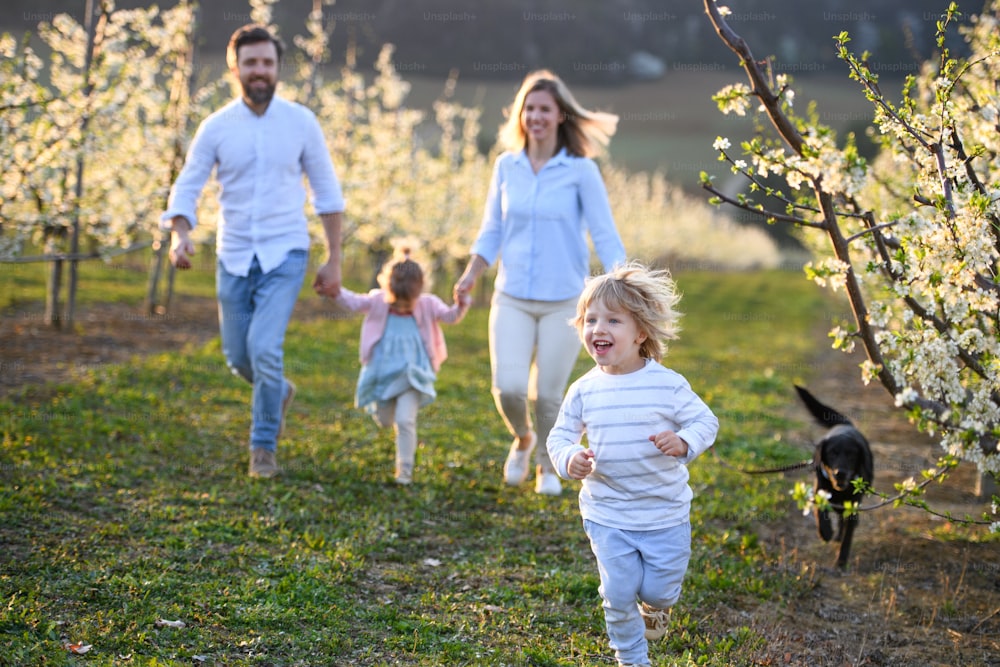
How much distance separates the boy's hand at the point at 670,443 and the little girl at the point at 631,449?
4 cm

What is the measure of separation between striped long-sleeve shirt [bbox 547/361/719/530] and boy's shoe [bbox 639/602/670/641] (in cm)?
51

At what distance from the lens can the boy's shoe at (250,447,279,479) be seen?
20.5 ft

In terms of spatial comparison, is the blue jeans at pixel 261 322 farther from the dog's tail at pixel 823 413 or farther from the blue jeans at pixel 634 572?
the dog's tail at pixel 823 413

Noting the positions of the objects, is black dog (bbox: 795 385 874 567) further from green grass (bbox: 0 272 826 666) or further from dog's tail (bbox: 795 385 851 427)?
green grass (bbox: 0 272 826 666)

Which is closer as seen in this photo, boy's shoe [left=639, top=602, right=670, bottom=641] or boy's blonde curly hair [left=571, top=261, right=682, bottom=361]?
boy's blonde curly hair [left=571, top=261, right=682, bottom=361]

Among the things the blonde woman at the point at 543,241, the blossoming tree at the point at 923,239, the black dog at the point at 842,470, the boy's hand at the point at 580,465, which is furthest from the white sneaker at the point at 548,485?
the boy's hand at the point at 580,465

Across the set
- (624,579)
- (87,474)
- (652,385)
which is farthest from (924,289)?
(87,474)

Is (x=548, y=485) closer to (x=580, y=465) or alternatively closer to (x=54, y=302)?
(x=580, y=465)

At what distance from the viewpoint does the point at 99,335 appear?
11719mm

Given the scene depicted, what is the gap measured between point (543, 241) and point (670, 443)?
2983 millimetres

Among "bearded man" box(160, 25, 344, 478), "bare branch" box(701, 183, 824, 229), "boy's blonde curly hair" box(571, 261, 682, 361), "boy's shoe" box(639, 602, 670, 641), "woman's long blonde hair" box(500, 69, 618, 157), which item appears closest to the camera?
"boy's blonde curly hair" box(571, 261, 682, 361)

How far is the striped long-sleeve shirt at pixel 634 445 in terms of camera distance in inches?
138

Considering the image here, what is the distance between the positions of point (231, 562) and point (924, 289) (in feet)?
11.4

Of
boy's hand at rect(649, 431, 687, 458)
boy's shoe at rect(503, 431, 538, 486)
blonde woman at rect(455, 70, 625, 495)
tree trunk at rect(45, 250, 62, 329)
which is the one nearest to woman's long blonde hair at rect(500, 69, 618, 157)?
blonde woman at rect(455, 70, 625, 495)
